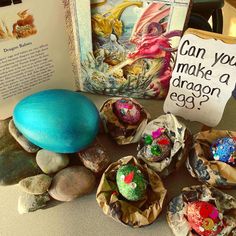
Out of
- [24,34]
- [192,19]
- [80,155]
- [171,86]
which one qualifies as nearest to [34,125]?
[80,155]

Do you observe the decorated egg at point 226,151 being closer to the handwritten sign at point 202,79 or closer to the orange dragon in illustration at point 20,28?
the handwritten sign at point 202,79

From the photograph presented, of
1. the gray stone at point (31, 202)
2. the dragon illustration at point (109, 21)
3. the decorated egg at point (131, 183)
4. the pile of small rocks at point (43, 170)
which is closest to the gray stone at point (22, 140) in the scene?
the pile of small rocks at point (43, 170)

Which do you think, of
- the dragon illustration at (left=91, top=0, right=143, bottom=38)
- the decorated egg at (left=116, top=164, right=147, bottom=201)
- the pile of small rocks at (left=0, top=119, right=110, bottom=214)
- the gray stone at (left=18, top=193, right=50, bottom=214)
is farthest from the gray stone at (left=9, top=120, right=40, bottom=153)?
the dragon illustration at (left=91, top=0, right=143, bottom=38)

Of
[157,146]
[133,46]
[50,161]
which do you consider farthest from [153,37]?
[50,161]

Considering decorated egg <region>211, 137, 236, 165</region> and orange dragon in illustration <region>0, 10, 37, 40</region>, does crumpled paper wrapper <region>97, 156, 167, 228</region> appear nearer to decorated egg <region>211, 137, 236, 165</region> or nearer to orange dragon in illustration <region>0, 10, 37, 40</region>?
decorated egg <region>211, 137, 236, 165</region>

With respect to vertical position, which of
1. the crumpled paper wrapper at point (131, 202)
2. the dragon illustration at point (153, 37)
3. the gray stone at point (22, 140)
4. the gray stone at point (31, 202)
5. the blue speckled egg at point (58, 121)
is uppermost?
the dragon illustration at point (153, 37)

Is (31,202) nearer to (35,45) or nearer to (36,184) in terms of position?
(36,184)
